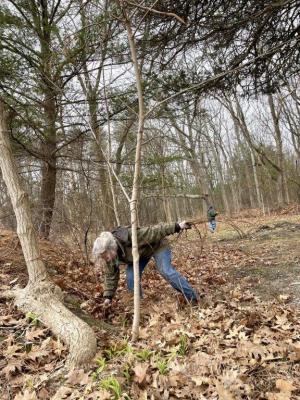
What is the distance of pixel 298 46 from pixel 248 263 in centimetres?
379

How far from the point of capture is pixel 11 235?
6.61 meters

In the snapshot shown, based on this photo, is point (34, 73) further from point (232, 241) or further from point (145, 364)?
point (232, 241)

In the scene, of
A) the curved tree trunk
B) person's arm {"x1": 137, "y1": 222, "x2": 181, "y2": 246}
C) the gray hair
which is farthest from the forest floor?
the gray hair

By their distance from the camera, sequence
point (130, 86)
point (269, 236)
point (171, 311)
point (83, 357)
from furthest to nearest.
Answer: point (269, 236), point (130, 86), point (171, 311), point (83, 357)

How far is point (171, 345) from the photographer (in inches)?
136

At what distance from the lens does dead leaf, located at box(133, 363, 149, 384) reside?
285 cm

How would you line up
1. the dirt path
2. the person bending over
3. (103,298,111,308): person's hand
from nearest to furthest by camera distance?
the person bending over, (103,298,111,308): person's hand, the dirt path

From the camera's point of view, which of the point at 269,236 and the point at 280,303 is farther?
the point at 269,236

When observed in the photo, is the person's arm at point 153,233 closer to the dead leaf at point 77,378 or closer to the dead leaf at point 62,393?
the dead leaf at point 77,378

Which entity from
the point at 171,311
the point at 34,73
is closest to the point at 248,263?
the point at 171,311

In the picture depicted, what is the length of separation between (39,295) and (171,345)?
1.62m

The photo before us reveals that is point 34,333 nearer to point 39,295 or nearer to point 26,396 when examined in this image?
point 39,295

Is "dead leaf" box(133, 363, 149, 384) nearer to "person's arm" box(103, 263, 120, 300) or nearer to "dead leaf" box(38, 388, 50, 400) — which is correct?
"dead leaf" box(38, 388, 50, 400)

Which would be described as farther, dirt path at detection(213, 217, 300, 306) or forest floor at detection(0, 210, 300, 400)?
dirt path at detection(213, 217, 300, 306)
